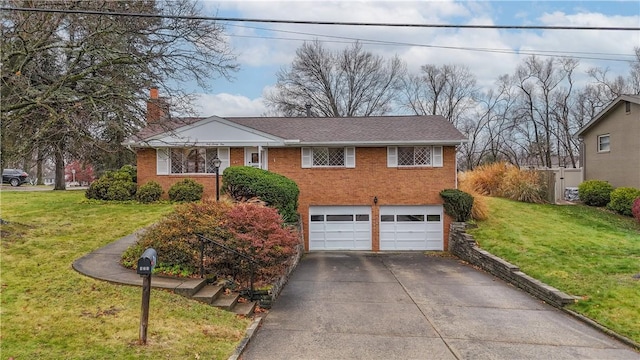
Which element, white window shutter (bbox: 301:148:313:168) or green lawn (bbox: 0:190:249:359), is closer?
green lawn (bbox: 0:190:249:359)

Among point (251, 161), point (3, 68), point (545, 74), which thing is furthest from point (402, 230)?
point (545, 74)

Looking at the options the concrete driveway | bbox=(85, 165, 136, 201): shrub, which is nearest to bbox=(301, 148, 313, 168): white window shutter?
the concrete driveway

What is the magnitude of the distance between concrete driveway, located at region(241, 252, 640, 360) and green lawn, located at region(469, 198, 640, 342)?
0.72 m

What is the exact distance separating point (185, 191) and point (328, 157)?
6.62m

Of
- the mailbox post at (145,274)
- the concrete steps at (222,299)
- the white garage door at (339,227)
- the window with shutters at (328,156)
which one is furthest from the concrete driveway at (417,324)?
the window with shutters at (328,156)

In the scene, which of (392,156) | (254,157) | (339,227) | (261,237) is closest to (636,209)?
(392,156)

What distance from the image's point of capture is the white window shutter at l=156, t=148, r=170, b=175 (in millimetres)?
17750

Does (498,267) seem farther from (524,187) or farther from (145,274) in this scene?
(524,187)

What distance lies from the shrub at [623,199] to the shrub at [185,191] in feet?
64.4

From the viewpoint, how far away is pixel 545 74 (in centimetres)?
3859

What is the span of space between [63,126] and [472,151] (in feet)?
124

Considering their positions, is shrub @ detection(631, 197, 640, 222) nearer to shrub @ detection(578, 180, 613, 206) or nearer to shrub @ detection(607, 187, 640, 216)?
A: shrub @ detection(607, 187, 640, 216)

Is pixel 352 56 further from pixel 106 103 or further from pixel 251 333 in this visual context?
pixel 251 333

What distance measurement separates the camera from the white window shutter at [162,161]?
1775 centimetres
